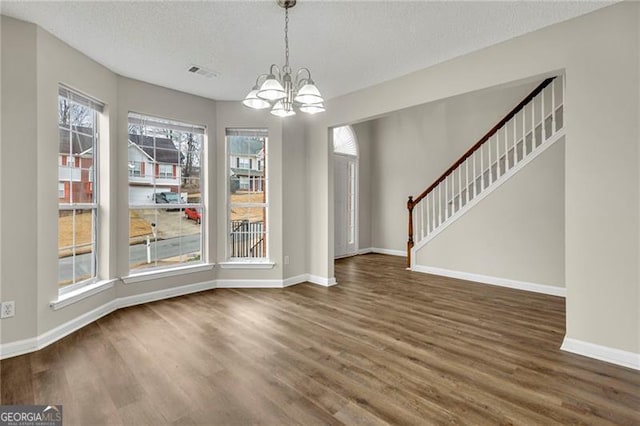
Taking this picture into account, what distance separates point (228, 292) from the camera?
4.32 metres

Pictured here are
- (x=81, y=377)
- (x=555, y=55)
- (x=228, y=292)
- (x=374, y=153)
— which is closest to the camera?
(x=81, y=377)

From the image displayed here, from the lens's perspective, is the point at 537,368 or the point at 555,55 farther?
the point at 555,55

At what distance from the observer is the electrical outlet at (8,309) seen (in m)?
2.50

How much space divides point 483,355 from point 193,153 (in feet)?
13.5

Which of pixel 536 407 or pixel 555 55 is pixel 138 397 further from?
pixel 555 55

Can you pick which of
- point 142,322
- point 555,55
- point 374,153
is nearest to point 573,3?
point 555,55

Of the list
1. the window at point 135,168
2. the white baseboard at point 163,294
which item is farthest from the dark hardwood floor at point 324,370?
the window at point 135,168

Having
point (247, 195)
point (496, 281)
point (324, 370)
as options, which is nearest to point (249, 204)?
point (247, 195)

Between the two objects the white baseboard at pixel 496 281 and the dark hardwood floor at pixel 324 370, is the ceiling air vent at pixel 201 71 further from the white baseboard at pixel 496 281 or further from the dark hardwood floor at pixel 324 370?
the white baseboard at pixel 496 281

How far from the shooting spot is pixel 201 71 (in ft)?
11.4

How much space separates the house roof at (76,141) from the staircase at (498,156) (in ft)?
16.2

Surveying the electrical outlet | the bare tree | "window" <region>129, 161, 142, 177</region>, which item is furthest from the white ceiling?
the electrical outlet

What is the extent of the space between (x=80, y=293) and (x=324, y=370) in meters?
2.58

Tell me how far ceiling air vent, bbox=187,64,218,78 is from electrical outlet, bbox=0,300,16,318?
8.82 feet
